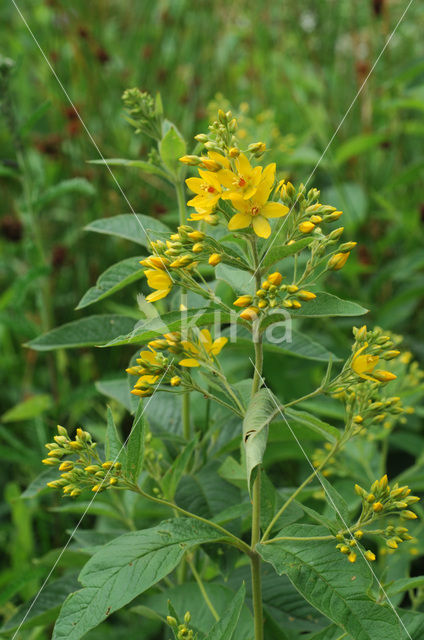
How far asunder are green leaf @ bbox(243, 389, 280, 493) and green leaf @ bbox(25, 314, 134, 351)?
1.07ft

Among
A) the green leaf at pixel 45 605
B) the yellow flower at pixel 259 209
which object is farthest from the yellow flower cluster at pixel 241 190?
the green leaf at pixel 45 605

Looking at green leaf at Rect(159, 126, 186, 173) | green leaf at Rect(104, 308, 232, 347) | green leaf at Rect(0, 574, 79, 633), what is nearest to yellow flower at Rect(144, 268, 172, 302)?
green leaf at Rect(104, 308, 232, 347)

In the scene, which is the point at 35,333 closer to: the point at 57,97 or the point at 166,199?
the point at 166,199

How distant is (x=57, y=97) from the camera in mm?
2375

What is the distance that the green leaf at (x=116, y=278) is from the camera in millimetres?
823

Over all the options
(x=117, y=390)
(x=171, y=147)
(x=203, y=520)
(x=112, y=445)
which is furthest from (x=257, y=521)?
(x=171, y=147)

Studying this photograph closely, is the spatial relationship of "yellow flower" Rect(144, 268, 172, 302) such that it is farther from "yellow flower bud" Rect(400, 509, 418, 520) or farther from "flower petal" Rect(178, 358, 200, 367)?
"yellow flower bud" Rect(400, 509, 418, 520)

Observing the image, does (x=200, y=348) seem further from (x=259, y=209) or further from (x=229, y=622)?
(x=229, y=622)

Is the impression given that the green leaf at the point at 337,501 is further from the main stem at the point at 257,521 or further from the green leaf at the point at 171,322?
the green leaf at the point at 171,322

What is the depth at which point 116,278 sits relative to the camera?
0.85 meters

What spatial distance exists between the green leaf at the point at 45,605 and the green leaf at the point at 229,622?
1.05 feet

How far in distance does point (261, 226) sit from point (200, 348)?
0.16m

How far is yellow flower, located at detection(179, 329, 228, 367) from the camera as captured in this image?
700 millimetres

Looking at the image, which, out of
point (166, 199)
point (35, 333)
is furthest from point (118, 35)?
point (35, 333)
